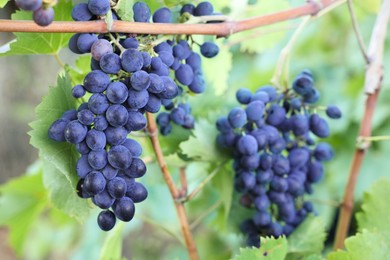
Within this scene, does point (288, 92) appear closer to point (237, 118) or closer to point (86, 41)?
point (237, 118)

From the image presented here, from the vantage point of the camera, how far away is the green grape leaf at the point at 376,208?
730 mm

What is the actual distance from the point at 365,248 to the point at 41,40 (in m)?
0.45

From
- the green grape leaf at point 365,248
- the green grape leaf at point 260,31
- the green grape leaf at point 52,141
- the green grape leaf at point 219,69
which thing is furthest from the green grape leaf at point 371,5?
the green grape leaf at point 52,141

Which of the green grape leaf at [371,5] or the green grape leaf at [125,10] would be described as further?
the green grape leaf at [371,5]

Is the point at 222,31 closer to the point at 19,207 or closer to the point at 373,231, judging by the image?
the point at 373,231

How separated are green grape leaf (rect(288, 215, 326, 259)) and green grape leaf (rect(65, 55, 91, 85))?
0.37 metres

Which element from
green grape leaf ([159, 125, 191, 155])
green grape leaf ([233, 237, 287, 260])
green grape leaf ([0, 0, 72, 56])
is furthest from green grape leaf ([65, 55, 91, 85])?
green grape leaf ([233, 237, 287, 260])

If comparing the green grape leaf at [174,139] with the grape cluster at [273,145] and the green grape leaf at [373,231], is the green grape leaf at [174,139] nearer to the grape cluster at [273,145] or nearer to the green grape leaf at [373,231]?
the grape cluster at [273,145]

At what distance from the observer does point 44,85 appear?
4.48 m

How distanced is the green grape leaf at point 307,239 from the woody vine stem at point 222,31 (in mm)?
98

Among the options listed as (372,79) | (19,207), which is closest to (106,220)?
(372,79)

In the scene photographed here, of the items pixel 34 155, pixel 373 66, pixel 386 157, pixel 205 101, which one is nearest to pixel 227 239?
pixel 386 157

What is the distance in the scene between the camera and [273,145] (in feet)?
2.44

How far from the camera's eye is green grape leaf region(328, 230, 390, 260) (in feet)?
2.06
